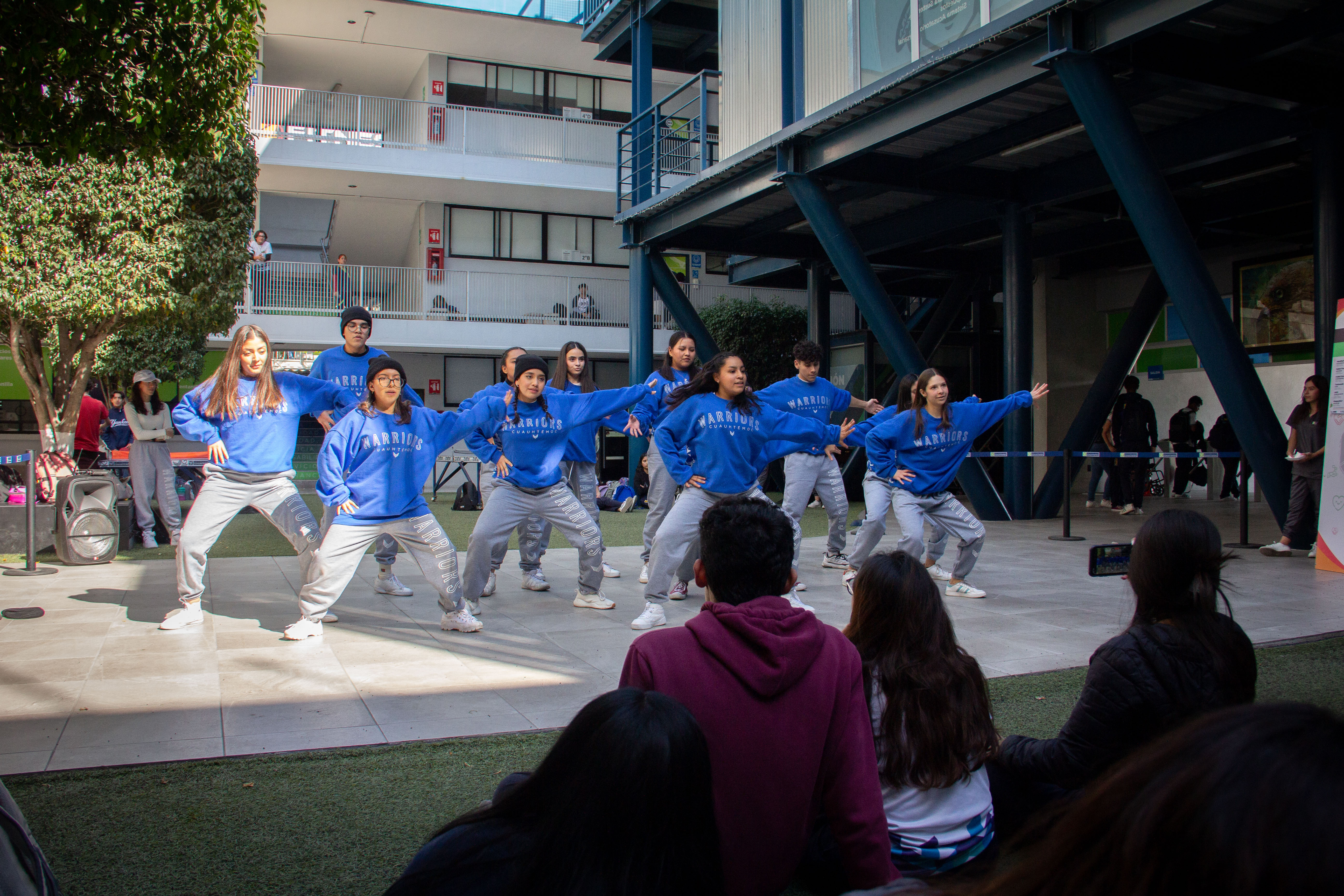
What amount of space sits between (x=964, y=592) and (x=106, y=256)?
39.3ft

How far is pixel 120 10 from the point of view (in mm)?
5301

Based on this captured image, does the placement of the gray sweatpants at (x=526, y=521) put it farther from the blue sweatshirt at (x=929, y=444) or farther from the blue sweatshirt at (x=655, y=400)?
the blue sweatshirt at (x=929, y=444)

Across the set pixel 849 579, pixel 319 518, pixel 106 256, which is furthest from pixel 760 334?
pixel 849 579

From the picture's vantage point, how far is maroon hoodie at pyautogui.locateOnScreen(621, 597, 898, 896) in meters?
2.07

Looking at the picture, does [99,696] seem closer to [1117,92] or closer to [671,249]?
[1117,92]

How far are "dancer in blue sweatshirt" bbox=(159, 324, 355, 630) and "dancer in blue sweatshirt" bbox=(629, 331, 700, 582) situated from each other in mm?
2556

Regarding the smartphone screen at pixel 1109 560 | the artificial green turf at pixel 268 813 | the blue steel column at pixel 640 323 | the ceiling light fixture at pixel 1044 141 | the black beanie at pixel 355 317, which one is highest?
the ceiling light fixture at pixel 1044 141

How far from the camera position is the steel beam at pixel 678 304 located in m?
15.7

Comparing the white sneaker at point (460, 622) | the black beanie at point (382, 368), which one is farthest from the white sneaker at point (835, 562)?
the black beanie at point (382, 368)

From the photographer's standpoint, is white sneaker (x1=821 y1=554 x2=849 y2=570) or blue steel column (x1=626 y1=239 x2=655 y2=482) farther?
blue steel column (x1=626 y1=239 x2=655 y2=482)

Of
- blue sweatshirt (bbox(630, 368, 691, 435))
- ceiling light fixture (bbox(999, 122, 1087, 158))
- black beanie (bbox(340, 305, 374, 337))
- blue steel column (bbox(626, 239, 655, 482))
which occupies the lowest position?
blue sweatshirt (bbox(630, 368, 691, 435))

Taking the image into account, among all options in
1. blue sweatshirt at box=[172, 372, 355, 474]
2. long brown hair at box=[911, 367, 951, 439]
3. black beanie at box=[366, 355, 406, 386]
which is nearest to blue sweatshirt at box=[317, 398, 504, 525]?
black beanie at box=[366, 355, 406, 386]

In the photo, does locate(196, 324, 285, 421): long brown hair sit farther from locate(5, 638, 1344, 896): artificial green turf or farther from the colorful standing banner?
the colorful standing banner

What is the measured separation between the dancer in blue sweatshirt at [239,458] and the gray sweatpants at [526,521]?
1.03m
